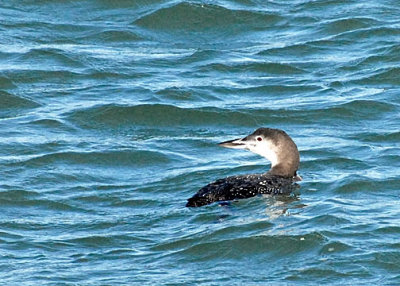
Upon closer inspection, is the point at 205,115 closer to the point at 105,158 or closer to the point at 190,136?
the point at 190,136

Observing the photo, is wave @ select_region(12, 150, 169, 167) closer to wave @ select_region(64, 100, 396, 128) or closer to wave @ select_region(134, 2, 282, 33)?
wave @ select_region(64, 100, 396, 128)

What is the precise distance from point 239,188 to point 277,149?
1056 millimetres

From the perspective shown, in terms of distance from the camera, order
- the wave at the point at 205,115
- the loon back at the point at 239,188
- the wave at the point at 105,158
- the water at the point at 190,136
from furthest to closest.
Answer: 1. the wave at the point at 205,115
2. the wave at the point at 105,158
3. the loon back at the point at 239,188
4. the water at the point at 190,136

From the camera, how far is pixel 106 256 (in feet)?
31.7

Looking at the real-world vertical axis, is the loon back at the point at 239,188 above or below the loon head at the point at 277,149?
below

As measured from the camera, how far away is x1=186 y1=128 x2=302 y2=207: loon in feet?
35.3

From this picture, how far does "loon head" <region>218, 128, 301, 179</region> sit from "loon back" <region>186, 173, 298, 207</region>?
0.95ft

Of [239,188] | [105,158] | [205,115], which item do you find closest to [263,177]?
[239,188]

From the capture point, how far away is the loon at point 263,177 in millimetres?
10766

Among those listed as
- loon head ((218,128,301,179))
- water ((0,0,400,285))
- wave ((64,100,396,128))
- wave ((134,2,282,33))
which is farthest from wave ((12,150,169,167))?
wave ((134,2,282,33))

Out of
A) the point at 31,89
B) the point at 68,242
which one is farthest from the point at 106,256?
the point at 31,89

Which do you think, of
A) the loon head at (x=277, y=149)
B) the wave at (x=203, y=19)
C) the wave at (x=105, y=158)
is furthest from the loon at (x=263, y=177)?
the wave at (x=203, y=19)

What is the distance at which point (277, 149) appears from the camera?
11.8 meters

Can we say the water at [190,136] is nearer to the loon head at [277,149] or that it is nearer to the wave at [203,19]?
the wave at [203,19]
